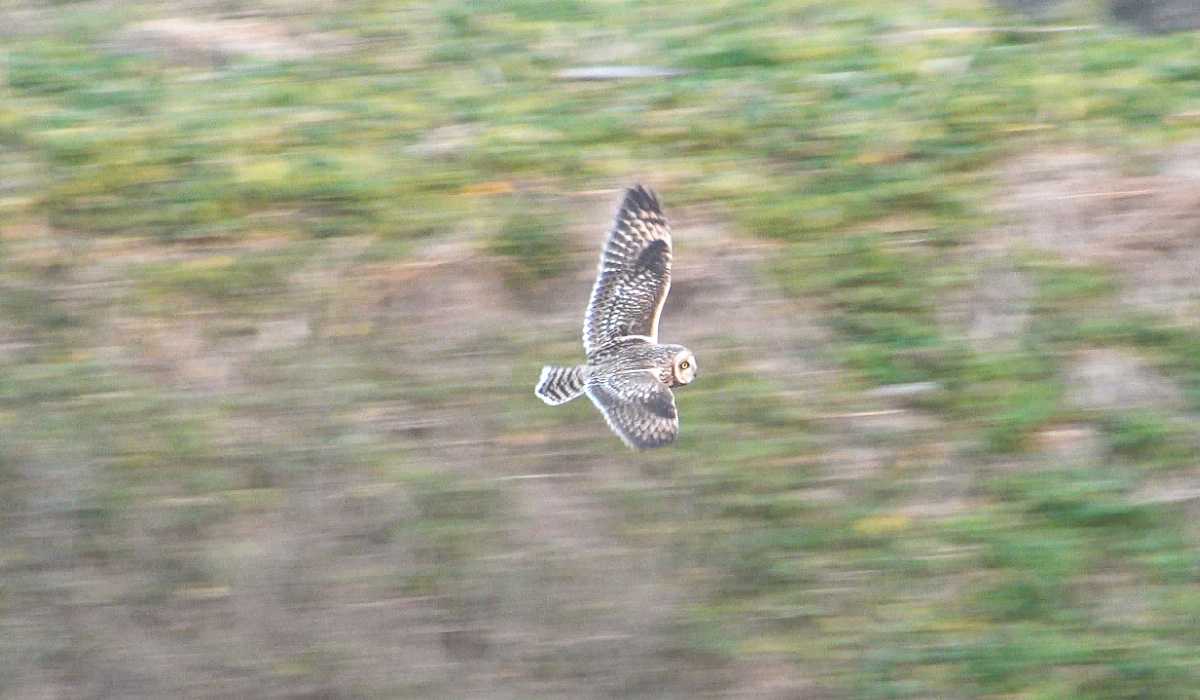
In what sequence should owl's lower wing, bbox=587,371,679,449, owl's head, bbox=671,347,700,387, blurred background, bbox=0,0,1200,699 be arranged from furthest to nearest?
blurred background, bbox=0,0,1200,699
owl's head, bbox=671,347,700,387
owl's lower wing, bbox=587,371,679,449

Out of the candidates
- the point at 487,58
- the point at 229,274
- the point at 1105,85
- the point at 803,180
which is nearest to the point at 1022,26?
the point at 1105,85

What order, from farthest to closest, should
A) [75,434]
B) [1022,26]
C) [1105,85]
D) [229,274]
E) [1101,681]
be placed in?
[1022,26] < [1105,85] < [229,274] < [75,434] < [1101,681]

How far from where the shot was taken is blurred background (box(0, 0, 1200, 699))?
4.29 metres

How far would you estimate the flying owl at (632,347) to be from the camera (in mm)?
3971

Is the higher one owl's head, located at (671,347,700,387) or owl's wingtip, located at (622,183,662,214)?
owl's wingtip, located at (622,183,662,214)

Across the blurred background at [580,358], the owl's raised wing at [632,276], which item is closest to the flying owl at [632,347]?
the owl's raised wing at [632,276]

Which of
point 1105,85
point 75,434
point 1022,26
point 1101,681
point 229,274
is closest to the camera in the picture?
point 1101,681

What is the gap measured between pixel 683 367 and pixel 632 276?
0.31 meters

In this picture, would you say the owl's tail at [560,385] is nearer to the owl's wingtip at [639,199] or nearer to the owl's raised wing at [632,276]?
the owl's raised wing at [632,276]

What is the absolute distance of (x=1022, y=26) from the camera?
5801 mm

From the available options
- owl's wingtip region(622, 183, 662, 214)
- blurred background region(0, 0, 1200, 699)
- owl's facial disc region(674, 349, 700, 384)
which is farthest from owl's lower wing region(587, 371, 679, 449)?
owl's wingtip region(622, 183, 662, 214)

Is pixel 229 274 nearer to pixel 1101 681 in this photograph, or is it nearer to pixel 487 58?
pixel 487 58

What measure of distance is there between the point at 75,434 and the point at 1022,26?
3705mm

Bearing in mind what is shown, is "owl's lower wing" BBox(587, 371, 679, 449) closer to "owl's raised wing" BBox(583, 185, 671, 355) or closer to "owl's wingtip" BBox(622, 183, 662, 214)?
"owl's raised wing" BBox(583, 185, 671, 355)
